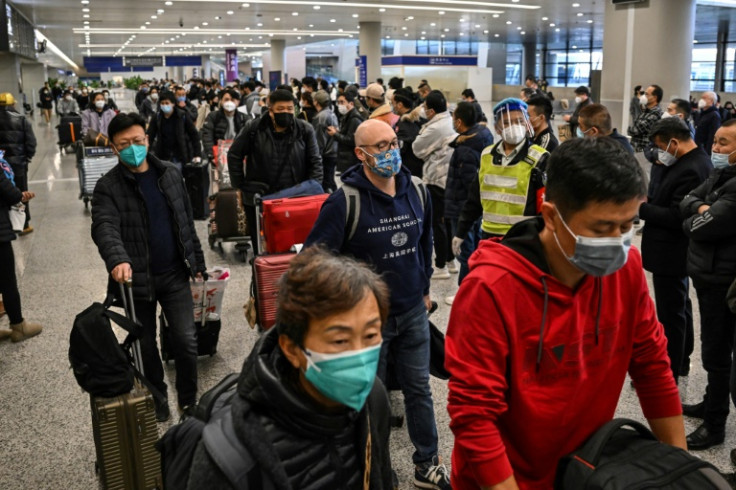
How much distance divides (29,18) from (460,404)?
31750mm

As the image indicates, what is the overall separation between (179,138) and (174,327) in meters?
5.95

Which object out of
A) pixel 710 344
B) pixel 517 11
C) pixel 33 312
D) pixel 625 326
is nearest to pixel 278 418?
pixel 625 326

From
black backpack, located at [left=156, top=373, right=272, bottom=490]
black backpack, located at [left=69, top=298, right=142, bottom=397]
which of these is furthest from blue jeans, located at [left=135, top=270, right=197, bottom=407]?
black backpack, located at [left=156, top=373, right=272, bottom=490]

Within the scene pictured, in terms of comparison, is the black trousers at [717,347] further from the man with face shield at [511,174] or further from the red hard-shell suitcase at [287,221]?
the red hard-shell suitcase at [287,221]

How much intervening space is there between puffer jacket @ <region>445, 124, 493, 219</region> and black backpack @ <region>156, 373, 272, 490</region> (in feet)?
14.8

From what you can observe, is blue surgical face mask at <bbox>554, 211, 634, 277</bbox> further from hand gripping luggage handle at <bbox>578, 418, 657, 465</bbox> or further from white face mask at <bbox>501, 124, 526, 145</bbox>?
white face mask at <bbox>501, 124, 526, 145</bbox>

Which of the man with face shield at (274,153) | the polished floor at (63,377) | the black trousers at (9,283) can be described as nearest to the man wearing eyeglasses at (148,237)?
the polished floor at (63,377)

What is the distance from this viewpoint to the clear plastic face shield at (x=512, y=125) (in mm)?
4402

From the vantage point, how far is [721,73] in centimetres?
3662

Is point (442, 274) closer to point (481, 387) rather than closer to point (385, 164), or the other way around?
point (385, 164)

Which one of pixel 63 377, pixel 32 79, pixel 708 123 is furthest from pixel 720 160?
pixel 32 79

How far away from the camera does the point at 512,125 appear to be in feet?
14.5

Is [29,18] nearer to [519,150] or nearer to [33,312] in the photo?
[33,312]

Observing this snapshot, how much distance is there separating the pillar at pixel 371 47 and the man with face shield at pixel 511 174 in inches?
1121
